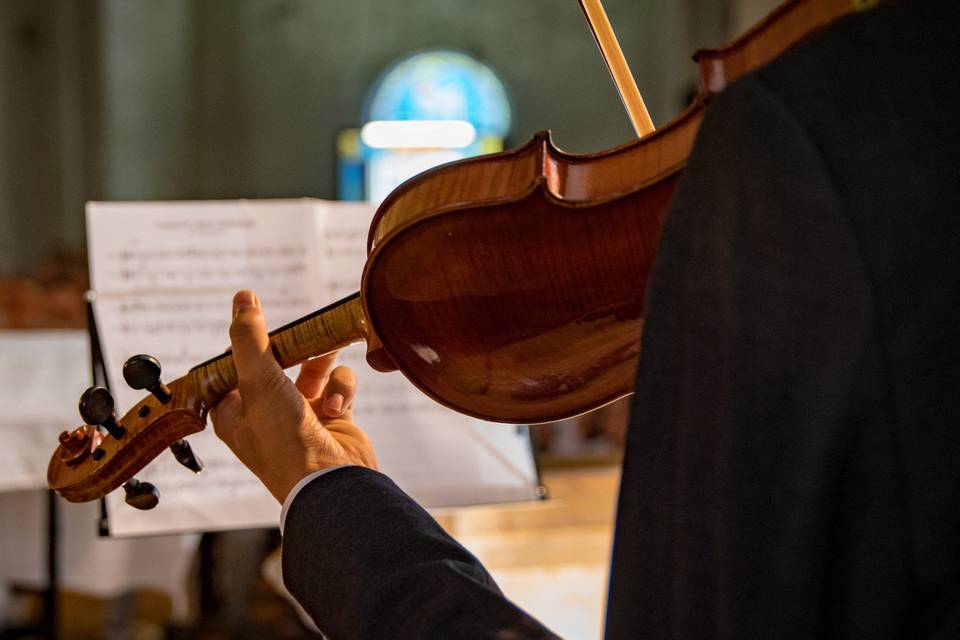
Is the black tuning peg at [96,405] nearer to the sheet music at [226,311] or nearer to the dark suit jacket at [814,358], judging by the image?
the sheet music at [226,311]

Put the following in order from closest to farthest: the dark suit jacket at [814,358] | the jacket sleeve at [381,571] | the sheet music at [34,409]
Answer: the dark suit jacket at [814,358] < the jacket sleeve at [381,571] < the sheet music at [34,409]

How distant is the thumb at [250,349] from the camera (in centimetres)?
94

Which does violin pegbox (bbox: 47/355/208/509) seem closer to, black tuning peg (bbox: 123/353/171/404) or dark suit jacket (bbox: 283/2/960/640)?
black tuning peg (bbox: 123/353/171/404)

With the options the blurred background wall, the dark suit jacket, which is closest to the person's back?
the dark suit jacket

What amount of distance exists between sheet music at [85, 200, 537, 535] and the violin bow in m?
0.66

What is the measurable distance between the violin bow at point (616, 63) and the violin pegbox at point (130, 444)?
1.91 ft

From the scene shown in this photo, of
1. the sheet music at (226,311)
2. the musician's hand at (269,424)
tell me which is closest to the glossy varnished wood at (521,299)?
the musician's hand at (269,424)

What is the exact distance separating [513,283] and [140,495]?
527 mm

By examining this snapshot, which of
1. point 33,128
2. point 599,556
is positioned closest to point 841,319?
point 599,556

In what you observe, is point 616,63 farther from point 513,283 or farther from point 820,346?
point 820,346

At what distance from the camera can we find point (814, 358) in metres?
0.39

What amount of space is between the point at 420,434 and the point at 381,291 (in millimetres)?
834

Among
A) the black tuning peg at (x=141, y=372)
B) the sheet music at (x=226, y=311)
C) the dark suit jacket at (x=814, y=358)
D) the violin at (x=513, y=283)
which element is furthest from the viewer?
the sheet music at (x=226, y=311)

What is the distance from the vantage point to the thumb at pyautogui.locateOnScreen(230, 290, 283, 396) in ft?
3.07
